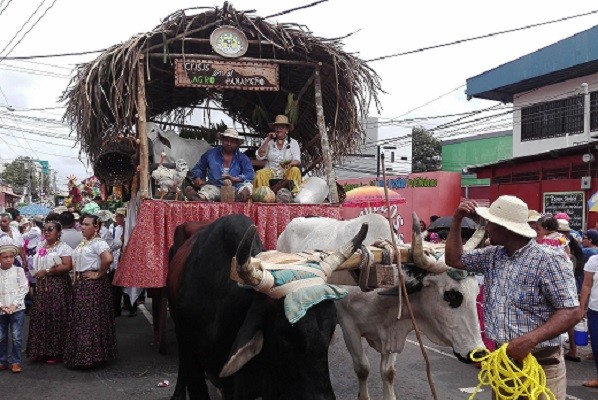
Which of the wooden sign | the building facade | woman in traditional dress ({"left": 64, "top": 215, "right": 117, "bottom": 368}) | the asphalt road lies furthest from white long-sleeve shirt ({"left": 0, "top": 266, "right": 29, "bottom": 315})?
the building facade

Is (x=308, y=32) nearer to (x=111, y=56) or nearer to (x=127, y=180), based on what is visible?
(x=111, y=56)

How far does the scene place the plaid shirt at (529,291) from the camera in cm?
302

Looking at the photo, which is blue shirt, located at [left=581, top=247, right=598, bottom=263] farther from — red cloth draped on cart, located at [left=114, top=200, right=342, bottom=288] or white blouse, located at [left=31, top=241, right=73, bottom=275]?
white blouse, located at [left=31, top=241, right=73, bottom=275]

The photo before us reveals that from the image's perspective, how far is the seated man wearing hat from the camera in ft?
24.9

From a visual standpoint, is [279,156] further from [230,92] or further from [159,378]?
[159,378]

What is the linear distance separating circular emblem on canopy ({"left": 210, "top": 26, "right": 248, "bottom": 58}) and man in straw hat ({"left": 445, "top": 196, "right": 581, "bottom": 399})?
486 centimetres

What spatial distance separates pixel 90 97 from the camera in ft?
22.7

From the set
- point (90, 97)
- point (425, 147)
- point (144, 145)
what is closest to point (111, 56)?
point (90, 97)

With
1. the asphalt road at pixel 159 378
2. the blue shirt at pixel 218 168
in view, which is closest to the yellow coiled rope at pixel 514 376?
the asphalt road at pixel 159 378

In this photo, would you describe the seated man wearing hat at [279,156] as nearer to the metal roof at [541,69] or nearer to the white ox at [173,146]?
the white ox at [173,146]

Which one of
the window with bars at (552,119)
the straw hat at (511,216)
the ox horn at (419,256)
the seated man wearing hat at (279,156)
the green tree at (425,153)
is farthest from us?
the green tree at (425,153)

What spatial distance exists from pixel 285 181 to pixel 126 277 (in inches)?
92.9

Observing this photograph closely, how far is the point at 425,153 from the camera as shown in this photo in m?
41.1

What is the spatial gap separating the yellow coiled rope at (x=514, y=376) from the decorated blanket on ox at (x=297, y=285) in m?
0.89
